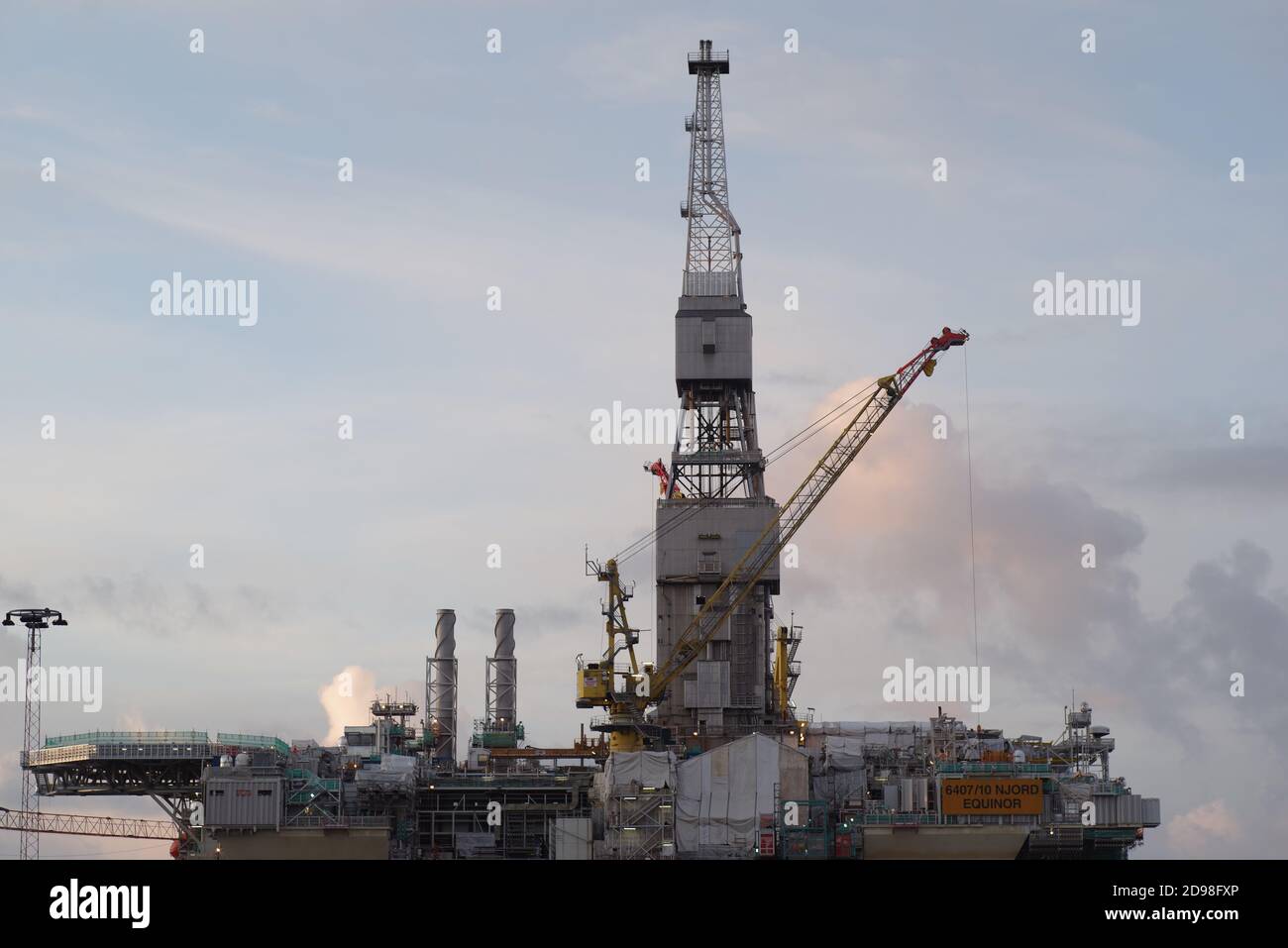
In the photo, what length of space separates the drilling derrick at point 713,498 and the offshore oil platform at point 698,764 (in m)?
0.20

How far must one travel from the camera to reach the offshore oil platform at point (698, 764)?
532 feet

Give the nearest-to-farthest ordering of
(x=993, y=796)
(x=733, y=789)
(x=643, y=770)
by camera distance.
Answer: (x=993, y=796)
(x=733, y=789)
(x=643, y=770)

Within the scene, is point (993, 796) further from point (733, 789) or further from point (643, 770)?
point (643, 770)

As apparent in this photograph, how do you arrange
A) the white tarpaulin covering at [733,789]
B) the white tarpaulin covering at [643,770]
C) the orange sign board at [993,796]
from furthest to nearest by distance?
1. the white tarpaulin covering at [643,770]
2. the orange sign board at [993,796]
3. the white tarpaulin covering at [733,789]

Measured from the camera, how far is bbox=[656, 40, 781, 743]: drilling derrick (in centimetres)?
18225

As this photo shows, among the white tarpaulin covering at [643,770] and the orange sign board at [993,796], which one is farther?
the white tarpaulin covering at [643,770]

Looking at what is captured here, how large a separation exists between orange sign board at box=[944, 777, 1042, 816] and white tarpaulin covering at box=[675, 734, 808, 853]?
37.5ft

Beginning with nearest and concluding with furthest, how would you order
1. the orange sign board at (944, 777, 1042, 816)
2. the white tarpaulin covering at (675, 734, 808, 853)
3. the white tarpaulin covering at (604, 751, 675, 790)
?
the white tarpaulin covering at (675, 734, 808, 853) < the orange sign board at (944, 777, 1042, 816) < the white tarpaulin covering at (604, 751, 675, 790)

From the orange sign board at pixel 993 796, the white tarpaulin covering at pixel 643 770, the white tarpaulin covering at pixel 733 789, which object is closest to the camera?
the white tarpaulin covering at pixel 733 789

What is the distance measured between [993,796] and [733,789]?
20.0m

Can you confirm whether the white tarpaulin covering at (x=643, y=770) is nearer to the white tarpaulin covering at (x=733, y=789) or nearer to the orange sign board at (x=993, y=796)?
the white tarpaulin covering at (x=733, y=789)

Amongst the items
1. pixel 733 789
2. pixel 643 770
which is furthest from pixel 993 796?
pixel 643 770

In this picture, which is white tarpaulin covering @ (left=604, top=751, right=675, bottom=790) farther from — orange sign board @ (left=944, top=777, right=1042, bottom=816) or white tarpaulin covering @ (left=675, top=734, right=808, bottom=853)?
orange sign board @ (left=944, top=777, right=1042, bottom=816)

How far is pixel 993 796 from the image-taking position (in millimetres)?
162125
